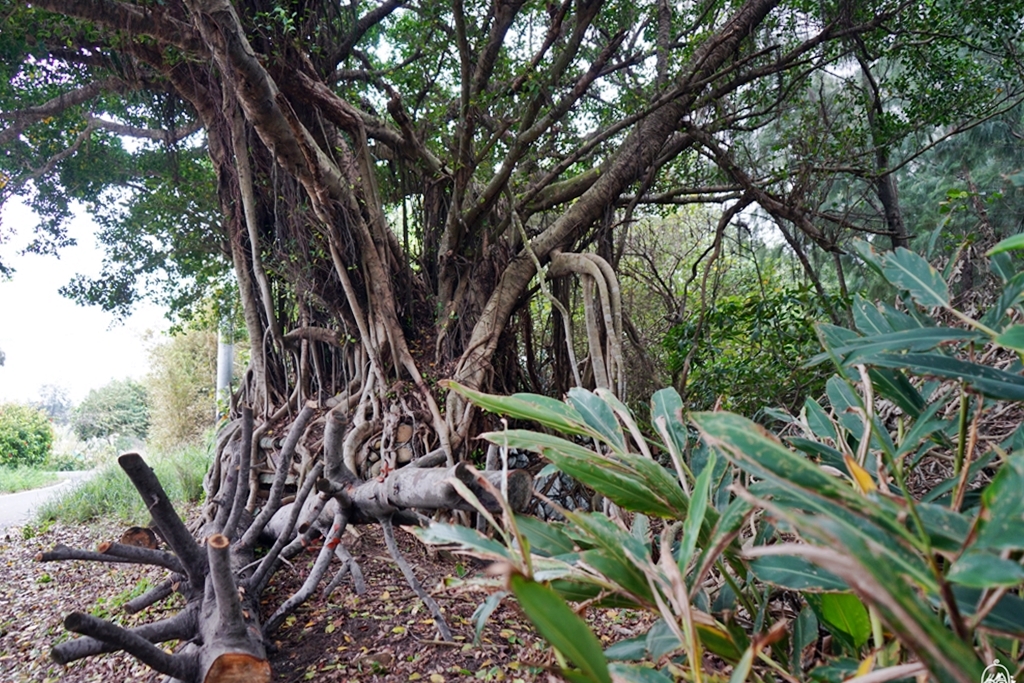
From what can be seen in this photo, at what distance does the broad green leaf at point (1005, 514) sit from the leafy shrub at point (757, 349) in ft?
7.86

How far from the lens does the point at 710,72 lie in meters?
2.90

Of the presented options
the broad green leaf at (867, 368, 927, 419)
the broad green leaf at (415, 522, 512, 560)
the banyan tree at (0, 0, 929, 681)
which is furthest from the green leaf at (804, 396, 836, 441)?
the banyan tree at (0, 0, 929, 681)

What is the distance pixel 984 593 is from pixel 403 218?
355 centimetres

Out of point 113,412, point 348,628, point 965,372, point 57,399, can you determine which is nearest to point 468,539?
point 965,372

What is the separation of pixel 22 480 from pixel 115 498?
13.2ft

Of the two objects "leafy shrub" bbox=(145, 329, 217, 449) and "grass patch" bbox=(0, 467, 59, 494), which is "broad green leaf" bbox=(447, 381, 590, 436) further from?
"leafy shrub" bbox=(145, 329, 217, 449)

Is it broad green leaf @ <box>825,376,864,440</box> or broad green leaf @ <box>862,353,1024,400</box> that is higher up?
broad green leaf @ <box>862,353,1024,400</box>

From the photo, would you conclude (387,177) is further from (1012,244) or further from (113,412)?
(113,412)

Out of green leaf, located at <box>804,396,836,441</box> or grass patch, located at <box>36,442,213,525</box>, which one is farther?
grass patch, located at <box>36,442,213,525</box>

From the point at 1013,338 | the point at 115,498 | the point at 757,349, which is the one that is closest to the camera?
the point at 1013,338

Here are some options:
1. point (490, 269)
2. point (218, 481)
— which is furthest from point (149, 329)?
point (490, 269)

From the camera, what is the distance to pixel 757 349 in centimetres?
288

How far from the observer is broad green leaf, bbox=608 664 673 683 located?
0.44 meters

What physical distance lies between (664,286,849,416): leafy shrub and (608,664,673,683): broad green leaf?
2.30m
